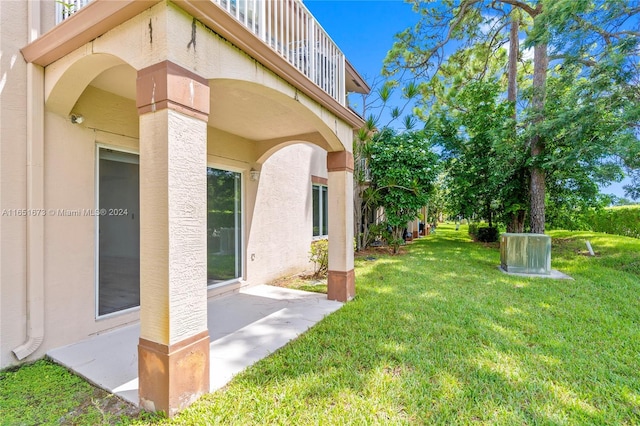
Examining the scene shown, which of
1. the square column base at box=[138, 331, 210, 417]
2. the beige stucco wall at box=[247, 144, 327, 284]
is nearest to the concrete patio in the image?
the square column base at box=[138, 331, 210, 417]

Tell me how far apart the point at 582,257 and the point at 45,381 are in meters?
13.3

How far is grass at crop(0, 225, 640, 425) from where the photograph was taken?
2.52m

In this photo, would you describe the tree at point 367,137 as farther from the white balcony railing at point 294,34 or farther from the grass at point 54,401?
the grass at point 54,401

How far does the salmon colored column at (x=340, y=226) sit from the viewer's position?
5578 mm

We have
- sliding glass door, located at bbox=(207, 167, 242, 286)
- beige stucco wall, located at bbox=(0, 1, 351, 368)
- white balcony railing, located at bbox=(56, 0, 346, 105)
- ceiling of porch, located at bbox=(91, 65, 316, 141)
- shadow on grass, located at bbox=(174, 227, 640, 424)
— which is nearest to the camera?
shadow on grass, located at bbox=(174, 227, 640, 424)

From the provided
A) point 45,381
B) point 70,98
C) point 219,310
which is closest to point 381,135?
point 219,310

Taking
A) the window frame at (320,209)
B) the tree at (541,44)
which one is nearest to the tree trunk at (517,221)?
the tree at (541,44)

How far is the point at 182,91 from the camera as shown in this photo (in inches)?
97.9

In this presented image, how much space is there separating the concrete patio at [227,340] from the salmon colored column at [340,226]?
0.35 meters

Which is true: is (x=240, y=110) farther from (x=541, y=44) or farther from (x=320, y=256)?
(x=541, y=44)

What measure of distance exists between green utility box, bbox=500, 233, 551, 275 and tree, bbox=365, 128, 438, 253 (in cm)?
386

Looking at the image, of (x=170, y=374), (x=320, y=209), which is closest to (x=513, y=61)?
(x=320, y=209)

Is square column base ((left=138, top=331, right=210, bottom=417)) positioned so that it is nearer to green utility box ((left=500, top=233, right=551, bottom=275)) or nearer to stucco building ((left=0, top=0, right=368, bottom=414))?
stucco building ((left=0, top=0, right=368, bottom=414))

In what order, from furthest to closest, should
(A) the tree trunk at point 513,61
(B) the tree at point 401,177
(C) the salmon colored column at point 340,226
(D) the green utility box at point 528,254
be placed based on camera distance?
(A) the tree trunk at point 513,61 → (B) the tree at point 401,177 → (D) the green utility box at point 528,254 → (C) the salmon colored column at point 340,226
